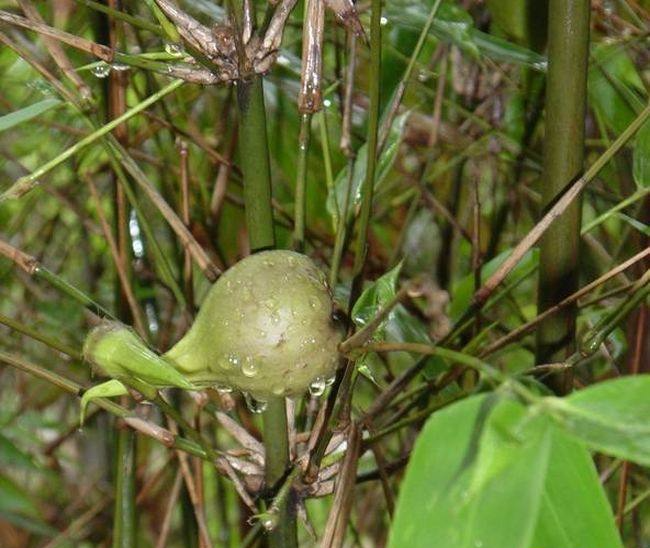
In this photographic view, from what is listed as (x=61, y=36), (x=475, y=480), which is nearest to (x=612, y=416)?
(x=475, y=480)

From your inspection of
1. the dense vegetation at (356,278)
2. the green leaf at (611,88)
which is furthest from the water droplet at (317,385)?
the green leaf at (611,88)

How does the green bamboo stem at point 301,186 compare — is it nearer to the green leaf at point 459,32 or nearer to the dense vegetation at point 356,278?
the dense vegetation at point 356,278

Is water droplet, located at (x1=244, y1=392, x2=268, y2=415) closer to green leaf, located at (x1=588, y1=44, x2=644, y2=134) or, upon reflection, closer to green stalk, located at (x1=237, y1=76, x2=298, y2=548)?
green stalk, located at (x1=237, y1=76, x2=298, y2=548)

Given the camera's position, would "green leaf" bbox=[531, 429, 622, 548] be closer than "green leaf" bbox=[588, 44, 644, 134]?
Yes

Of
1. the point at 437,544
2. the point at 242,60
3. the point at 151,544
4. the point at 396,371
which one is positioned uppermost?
the point at 242,60

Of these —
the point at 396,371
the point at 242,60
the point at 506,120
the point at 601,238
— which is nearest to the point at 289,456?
the point at 242,60

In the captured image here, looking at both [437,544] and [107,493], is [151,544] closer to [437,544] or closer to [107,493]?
[107,493]

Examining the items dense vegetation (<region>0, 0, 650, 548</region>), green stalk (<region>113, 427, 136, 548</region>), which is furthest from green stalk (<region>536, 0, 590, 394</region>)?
green stalk (<region>113, 427, 136, 548</region>)

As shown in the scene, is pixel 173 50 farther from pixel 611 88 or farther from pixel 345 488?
pixel 611 88
